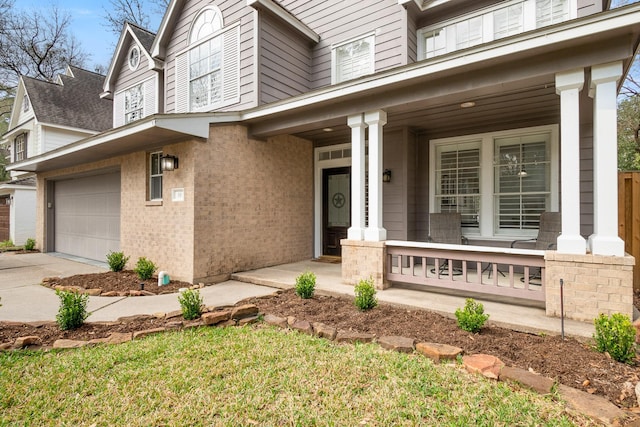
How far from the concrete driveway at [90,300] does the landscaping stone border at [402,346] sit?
0.53 meters

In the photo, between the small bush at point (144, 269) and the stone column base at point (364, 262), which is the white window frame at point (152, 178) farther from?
the stone column base at point (364, 262)

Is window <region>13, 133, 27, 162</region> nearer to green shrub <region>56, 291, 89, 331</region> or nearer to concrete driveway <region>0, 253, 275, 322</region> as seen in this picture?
concrete driveway <region>0, 253, 275, 322</region>

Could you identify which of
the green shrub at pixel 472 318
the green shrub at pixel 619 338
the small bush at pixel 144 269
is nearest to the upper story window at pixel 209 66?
the small bush at pixel 144 269

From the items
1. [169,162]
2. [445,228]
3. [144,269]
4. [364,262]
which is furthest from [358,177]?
[144,269]

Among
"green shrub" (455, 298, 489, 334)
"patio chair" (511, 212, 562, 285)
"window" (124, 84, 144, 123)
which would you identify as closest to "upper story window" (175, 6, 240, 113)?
"window" (124, 84, 144, 123)

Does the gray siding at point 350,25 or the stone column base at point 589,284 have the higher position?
the gray siding at point 350,25

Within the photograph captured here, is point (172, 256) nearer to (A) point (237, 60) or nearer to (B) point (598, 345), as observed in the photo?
(A) point (237, 60)

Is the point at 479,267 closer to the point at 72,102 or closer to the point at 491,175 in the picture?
the point at 491,175

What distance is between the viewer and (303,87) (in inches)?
299

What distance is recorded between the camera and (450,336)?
10.8ft

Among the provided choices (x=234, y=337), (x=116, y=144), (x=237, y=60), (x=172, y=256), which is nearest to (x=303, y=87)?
(x=237, y=60)

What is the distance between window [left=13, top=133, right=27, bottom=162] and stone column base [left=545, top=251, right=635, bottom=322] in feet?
62.0

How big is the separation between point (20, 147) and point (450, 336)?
63.2 ft

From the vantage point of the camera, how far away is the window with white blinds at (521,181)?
589 cm
